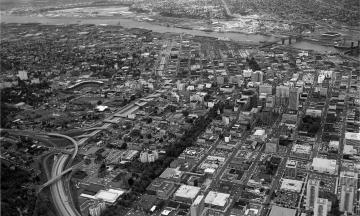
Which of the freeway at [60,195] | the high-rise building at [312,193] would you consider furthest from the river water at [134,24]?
the freeway at [60,195]

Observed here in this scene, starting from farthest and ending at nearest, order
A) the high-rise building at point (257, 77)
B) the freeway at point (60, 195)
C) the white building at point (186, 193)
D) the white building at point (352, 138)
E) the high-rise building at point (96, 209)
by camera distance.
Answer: the high-rise building at point (257, 77)
the white building at point (352, 138)
the white building at point (186, 193)
the freeway at point (60, 195)
the high-rise building at point (96, 209)

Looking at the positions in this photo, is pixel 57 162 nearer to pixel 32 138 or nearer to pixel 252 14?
pixel 32 138

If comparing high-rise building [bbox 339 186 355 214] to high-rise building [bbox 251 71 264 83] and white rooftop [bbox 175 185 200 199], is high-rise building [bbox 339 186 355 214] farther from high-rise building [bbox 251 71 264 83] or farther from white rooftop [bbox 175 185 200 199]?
high-rise building [bbox 251 71 264 83]

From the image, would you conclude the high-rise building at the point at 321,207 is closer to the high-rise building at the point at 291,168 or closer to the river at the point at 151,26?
the high-rise building at the point at 291,168

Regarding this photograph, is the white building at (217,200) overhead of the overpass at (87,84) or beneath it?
beneath

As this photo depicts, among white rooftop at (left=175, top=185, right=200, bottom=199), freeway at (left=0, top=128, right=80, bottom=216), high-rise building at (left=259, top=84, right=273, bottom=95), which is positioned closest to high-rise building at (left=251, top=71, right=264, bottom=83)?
high-rise building at (left=259, top=84, right=273, bottom=95)

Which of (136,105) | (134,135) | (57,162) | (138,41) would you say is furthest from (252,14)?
(57,162)
